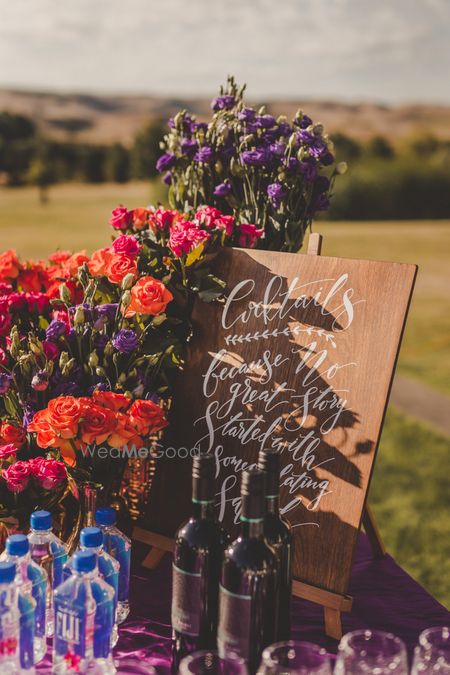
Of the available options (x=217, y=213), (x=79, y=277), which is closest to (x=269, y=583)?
(x=79, y=277)

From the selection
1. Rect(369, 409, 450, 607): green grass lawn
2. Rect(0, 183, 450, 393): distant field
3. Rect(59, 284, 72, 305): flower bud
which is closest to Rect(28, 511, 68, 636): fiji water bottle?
Rect(59, 284, 72, 305): flower bud

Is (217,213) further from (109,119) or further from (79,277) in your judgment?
(109,119)

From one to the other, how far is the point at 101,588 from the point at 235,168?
1.11 meters

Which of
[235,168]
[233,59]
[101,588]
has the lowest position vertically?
[101,588]

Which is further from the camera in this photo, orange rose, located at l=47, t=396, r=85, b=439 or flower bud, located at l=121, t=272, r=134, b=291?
flower bud, located at l=121, t=272, r=134, b=291

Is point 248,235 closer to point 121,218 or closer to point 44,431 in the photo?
point 121,218

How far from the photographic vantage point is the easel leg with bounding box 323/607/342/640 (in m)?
1.36

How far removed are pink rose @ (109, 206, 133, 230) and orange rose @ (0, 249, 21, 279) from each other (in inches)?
10.9

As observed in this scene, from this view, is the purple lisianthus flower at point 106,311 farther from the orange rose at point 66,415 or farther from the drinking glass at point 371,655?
the drinking glass at point 371,655

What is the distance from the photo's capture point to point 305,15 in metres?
10.7

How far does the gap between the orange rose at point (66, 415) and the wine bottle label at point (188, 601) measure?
313 mm

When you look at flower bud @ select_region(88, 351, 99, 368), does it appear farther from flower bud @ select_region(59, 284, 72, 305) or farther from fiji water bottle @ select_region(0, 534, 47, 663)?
fiji water bottle @ select_region(0, 534, 47, 663)

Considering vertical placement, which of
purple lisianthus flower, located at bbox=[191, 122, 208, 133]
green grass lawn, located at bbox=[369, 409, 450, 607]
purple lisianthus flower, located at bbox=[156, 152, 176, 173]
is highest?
purple lisianthus flower, located at bbox=[191, 122, 208, 133]

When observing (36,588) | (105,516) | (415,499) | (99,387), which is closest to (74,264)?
(99,387)
